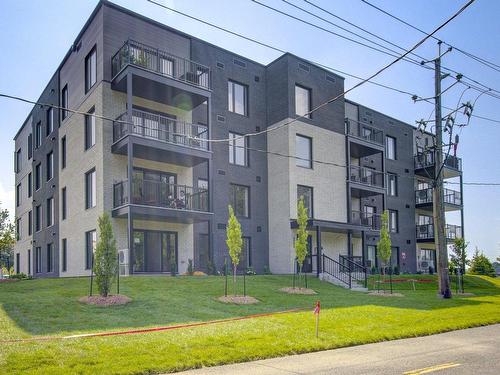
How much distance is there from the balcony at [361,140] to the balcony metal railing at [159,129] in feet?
36.3

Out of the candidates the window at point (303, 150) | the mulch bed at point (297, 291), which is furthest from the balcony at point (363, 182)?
the mulch bed at point (297, 291)

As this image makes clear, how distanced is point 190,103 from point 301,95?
8.04 metres

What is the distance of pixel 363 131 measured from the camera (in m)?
38.3

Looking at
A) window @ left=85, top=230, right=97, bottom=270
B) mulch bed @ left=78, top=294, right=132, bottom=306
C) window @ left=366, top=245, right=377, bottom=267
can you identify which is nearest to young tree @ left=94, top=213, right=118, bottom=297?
mulch bed @ left=78, top=294, right=132, bottom=306

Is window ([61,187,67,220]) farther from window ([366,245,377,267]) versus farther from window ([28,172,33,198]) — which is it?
window ([366,245,377,267])

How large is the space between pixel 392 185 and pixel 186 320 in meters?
30.6

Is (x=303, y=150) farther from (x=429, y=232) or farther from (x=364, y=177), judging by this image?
(x=429, y=232)

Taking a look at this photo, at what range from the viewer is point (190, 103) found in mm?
26062

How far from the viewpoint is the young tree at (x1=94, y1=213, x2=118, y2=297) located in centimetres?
1565

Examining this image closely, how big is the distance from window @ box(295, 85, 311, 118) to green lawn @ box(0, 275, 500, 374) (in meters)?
12.5

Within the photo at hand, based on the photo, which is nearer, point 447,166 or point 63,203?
point 63,203

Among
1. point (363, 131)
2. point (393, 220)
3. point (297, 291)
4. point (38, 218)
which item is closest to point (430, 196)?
point (393, 220)

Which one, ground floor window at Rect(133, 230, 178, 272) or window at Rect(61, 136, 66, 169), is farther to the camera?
window at Rect(61, 136, 66, 169)

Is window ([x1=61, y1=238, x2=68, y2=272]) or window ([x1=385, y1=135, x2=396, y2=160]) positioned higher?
window ([x1=385, y1=135, x2=396, y2=160])
